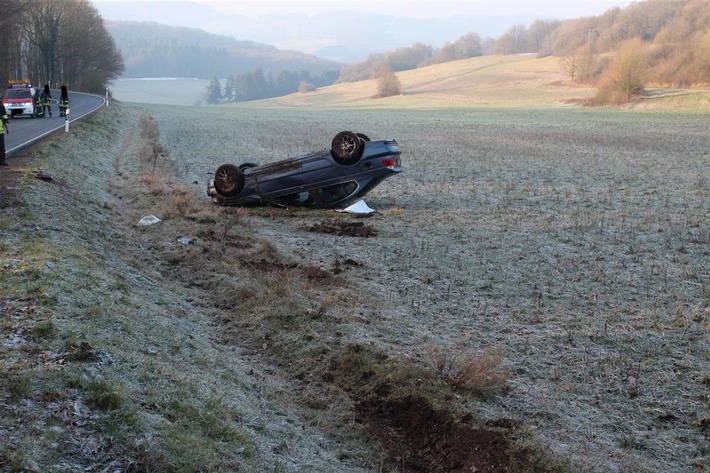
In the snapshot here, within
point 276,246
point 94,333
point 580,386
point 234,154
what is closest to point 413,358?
point 580,386

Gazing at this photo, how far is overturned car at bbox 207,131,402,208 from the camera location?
15133mm

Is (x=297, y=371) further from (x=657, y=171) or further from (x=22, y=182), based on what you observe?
(x=657, y=171)

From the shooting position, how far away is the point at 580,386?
6.79m

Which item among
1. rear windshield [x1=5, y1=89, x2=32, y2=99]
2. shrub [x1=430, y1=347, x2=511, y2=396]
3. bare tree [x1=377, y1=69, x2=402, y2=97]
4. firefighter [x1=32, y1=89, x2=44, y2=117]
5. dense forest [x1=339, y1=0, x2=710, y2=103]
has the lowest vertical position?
shrub [x1=430, y1=347, x2=511, y2=396]

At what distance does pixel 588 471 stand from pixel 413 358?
235 cm

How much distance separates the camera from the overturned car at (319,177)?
15.1 meters

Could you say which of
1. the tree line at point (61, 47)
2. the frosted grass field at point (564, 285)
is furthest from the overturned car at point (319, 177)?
the tree line at point (61, 47)

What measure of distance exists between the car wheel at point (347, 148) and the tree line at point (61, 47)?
61746 millimetres

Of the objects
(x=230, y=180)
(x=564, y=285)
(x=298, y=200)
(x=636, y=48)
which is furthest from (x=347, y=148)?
(x=636, y=48)

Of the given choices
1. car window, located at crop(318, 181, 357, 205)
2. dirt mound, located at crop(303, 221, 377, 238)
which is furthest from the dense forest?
dirt mound, located at crop(303, 221, 377, 238)

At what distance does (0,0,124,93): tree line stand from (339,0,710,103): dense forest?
6001 centimetres

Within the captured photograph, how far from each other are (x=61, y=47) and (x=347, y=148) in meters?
79.3

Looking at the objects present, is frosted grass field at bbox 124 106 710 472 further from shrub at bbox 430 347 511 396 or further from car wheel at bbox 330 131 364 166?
car wheel at bbox 330 131 364 166

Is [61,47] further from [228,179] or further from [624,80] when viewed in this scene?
[228,179]
